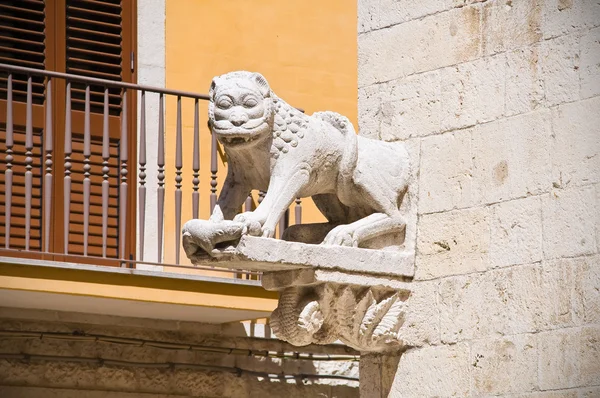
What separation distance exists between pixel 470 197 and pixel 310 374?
16.0 feet

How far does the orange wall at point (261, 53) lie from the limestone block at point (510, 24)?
439cm

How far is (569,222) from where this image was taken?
5.00 meters

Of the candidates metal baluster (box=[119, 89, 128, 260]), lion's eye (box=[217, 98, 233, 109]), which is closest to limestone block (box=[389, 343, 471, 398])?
lion's eye (box=[217, 98, 233, 109])

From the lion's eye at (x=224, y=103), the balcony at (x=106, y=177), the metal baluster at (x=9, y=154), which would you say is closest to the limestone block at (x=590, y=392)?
the lion's eye at (x=224, y=103)

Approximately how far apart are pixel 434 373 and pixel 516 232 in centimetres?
67

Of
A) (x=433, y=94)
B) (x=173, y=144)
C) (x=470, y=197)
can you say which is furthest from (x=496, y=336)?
(x=173, y=144)

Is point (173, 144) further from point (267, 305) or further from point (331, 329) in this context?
point (331, 329)

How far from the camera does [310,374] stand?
10.1 m

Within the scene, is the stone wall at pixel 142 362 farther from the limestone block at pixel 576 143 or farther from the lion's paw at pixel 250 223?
the limestone block at pixel 576 143

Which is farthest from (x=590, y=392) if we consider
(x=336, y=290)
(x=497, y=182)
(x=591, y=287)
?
(x=336, y=290)

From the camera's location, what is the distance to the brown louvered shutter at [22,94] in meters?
9.15

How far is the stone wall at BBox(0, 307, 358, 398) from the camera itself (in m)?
9.18

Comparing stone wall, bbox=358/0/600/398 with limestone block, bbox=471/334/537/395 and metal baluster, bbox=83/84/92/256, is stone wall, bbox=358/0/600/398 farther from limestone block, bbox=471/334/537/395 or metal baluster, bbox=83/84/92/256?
metal baluster, bbox=83/84/92/256

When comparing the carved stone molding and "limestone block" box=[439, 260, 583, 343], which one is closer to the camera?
"limestone block" box=[439, 260, 583, 343]
